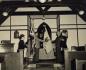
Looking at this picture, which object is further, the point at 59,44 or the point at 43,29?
the point at 43,29

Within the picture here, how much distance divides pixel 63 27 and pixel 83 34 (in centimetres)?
106

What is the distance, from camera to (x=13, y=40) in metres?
14.8

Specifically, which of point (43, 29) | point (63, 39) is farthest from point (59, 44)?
point (43, 29)

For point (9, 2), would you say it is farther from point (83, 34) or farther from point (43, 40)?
point (83, 34)

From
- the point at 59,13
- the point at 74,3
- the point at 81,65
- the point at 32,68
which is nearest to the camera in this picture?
the point at 81,65

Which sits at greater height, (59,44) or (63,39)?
(63,39)

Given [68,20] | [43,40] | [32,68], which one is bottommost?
[32,68]

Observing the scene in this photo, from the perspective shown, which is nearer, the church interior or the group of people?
the group of people

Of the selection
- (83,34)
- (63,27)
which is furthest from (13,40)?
(83,34)

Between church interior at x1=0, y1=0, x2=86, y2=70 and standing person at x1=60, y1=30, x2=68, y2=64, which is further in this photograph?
church interior at x1=0, y1=0, x2=86, y2=70

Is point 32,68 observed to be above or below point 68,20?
below

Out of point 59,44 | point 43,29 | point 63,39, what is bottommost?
point 59,44

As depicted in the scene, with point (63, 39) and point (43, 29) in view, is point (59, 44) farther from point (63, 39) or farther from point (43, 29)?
point (43, 29)

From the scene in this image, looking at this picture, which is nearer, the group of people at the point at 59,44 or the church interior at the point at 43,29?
the group of people at the point at 59,44
